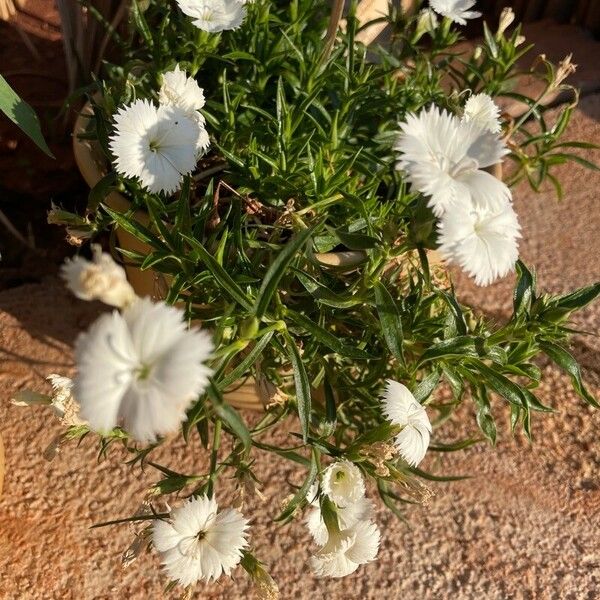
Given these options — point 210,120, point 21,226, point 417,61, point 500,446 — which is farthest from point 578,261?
point 21,226

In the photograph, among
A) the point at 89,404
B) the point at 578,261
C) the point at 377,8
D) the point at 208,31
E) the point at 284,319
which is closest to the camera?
the point at 89,404

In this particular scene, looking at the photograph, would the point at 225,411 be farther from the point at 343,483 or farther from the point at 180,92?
the point at 180,92

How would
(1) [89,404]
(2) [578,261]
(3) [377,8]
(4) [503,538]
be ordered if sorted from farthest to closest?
(2) [578,261] < (3) [377,8] < (4) [503,538] < (1) [89,404]

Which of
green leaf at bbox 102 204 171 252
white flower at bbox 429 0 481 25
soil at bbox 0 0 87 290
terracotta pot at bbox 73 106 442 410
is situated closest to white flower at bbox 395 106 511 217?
terracotta pot at bbox 73 106 442 410

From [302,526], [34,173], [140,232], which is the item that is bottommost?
[302,526]

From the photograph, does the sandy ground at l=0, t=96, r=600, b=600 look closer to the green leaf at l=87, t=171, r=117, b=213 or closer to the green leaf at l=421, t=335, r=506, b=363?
the green leaf at l=421, t=335, r=506, b=363

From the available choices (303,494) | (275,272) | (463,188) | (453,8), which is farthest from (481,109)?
(303,494)

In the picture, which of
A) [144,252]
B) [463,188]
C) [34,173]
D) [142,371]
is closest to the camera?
[142,371]

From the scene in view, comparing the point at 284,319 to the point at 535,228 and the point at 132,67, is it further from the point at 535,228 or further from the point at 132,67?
the point at 535,228
